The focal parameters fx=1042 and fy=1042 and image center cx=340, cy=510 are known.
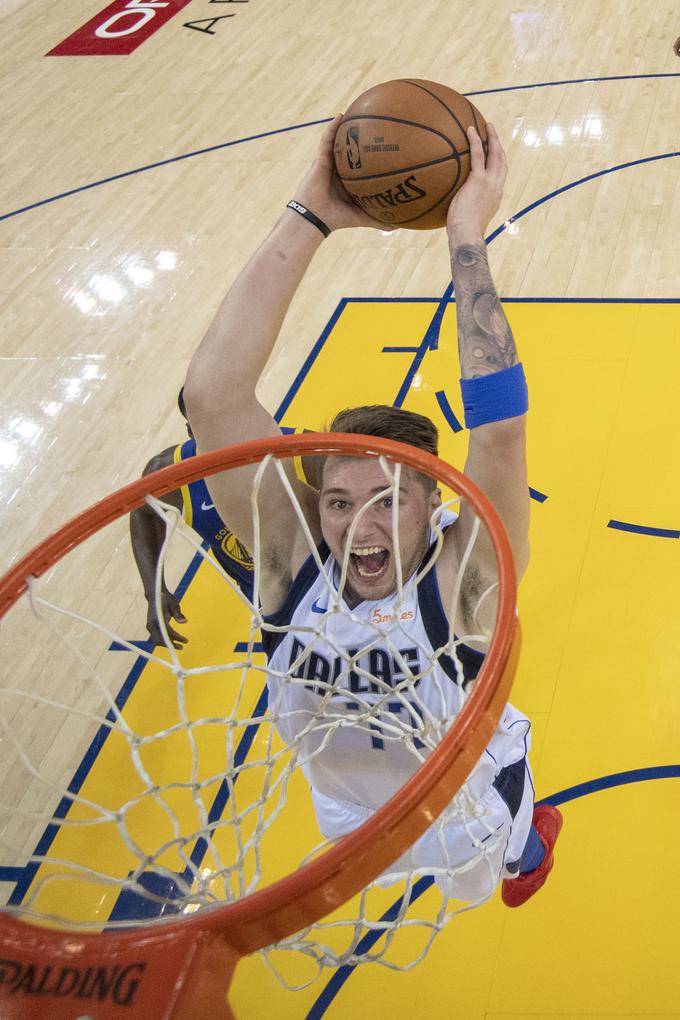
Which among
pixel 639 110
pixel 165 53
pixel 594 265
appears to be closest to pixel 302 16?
pixel 165 53

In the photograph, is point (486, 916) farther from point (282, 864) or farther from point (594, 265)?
point (594, 265)

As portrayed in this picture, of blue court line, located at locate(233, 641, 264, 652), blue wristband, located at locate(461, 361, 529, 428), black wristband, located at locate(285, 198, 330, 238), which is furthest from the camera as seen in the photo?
blue court line, located at locate(233, 641, 264, 652)

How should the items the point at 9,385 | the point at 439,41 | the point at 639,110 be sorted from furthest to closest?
the point at 439,41
the point at 639,110
the point at 9,385

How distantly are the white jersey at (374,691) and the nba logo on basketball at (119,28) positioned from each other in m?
8.96

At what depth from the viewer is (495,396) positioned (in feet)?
6.88

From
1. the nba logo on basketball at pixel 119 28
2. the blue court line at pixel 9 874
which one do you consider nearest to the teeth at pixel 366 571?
the blue court line at pixel 9 874

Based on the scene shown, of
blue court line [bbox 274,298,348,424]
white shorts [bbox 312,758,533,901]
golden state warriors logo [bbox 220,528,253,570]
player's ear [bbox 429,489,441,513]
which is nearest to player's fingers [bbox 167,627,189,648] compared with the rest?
golden state warriors logo [bbox 220,528,253,570]

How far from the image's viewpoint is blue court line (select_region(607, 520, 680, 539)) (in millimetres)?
4367

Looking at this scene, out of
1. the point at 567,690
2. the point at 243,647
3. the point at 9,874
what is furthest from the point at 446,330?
the point at 9,874

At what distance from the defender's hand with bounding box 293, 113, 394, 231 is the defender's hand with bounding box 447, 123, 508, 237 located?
35 centimetres

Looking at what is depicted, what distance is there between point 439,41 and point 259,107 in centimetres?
187

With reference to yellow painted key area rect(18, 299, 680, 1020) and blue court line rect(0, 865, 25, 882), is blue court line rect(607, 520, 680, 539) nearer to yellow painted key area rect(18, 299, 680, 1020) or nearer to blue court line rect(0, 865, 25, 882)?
yellow painted key area rect(18, 299, 680, 1020)

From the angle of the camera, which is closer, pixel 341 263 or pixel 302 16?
pixel 341 263

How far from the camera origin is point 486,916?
328 centimetres
